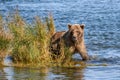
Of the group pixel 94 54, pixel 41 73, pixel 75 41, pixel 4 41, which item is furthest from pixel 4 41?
pixel 94 54

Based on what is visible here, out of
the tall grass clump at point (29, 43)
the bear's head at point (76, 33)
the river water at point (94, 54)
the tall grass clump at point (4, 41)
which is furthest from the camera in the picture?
the bear's head at point (76, 33)

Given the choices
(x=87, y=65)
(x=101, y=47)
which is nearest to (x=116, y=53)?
(x=101, y=47)

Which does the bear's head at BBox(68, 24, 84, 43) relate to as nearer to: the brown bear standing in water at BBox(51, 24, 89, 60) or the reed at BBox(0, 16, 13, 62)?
the brown bear standing in water at BBox(51, 24, 89, 60)

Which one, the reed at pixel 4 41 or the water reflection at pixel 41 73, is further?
the reed at pixel 4 41

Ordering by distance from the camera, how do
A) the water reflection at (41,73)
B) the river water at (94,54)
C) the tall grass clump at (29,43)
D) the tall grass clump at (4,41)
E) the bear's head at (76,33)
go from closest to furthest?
1. the water reflection at (41,73)
2. the river water at (94,54)
3. the tall grass clump at (29,43)
4. the tall grass clump at (4,41)
5. the bear's head at (76,33)

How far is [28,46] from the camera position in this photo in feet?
42.4

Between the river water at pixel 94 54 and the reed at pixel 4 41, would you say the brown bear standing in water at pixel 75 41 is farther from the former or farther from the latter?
the reed at pixel 4 41

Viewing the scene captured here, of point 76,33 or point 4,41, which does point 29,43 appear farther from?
point 76,33

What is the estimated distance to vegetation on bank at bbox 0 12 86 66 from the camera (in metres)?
12.9

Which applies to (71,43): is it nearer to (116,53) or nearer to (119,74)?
(116,53)

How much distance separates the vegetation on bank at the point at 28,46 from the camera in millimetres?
12930

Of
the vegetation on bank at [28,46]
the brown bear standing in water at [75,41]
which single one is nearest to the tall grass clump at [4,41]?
the vegetation on bank at [28,46]

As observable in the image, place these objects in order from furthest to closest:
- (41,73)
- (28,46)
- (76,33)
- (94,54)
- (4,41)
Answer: (94,54) < (76,33) < (4,41) < (28,46) < (41,73)

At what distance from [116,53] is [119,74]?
4172 millimetres
